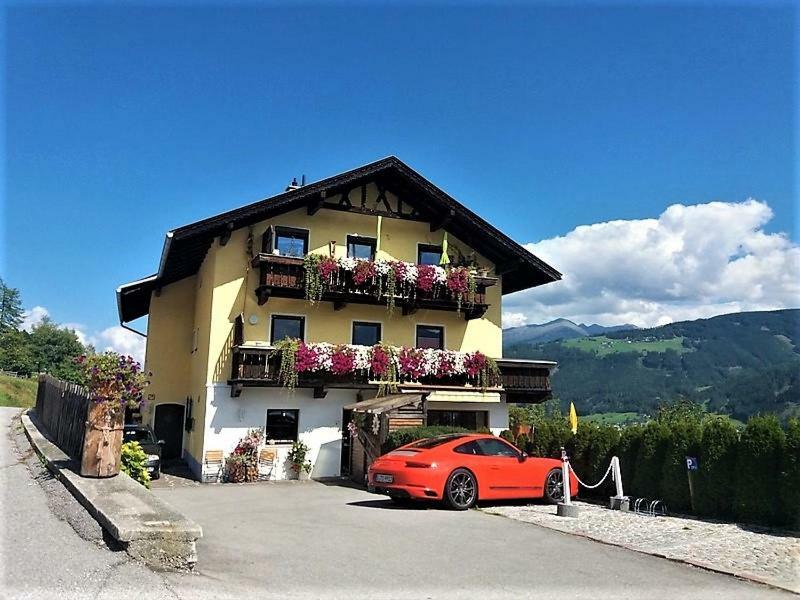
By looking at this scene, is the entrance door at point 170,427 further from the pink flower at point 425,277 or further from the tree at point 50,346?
the tree at point 50,346

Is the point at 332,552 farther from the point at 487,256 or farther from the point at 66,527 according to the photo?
the point at 487,256

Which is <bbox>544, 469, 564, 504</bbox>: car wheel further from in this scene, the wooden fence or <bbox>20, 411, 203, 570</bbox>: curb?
the wooden fence

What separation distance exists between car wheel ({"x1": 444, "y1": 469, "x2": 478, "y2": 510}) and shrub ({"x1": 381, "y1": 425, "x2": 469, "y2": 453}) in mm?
3814

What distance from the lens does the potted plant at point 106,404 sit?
31.2 feet

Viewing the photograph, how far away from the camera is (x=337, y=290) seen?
2150 centimetres

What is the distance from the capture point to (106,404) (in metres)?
9.70

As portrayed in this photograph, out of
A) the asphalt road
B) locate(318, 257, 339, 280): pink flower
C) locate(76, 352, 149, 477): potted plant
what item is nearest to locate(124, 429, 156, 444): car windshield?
locate(318, 257, 339, 280): pink flower

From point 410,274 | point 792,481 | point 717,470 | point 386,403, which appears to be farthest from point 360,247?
point 792,481

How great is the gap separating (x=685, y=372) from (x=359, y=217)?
176 metres

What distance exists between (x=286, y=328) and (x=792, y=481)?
49.5 ft

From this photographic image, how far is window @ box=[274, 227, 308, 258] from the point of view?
72.6 ft

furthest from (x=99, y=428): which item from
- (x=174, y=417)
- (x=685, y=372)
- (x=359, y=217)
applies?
(x=685, y=372)

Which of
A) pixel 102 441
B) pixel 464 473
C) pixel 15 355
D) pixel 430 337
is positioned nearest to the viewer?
pixel 102 441

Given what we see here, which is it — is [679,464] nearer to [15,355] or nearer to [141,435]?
[141,435]
